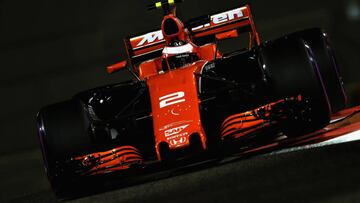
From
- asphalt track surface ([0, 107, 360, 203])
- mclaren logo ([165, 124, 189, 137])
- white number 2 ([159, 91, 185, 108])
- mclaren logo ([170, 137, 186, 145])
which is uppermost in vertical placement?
white number 2 ([159, 91, 185, 108])

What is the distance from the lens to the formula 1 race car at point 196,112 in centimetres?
533

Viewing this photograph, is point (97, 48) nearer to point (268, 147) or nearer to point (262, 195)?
point (268, 147)

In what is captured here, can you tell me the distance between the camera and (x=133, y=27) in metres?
11.4

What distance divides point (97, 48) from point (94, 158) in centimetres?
590

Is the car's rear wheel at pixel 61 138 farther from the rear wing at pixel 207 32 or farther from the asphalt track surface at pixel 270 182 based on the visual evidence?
the rear wing at pixel 207 32

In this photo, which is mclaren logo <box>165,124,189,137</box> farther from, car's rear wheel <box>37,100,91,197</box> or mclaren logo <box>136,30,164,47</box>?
mclaren logo <box>136,30,164,47</box>

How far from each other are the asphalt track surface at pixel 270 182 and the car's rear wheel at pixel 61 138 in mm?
348

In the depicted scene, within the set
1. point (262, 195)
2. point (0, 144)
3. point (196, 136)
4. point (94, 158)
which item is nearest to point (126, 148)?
point (94, 158)

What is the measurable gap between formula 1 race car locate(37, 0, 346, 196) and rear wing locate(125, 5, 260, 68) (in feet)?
5.75

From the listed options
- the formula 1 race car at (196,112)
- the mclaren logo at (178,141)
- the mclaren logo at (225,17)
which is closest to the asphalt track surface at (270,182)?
the formula 1 race car at (196,112)

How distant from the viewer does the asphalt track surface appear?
397cm

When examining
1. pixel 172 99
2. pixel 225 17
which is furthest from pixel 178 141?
pixel 225 17

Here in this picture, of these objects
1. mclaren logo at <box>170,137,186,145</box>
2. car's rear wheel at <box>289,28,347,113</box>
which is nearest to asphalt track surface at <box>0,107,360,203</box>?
mclaren logo at <box>170,137,186,145</box>

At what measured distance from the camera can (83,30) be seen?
11.3 meters
